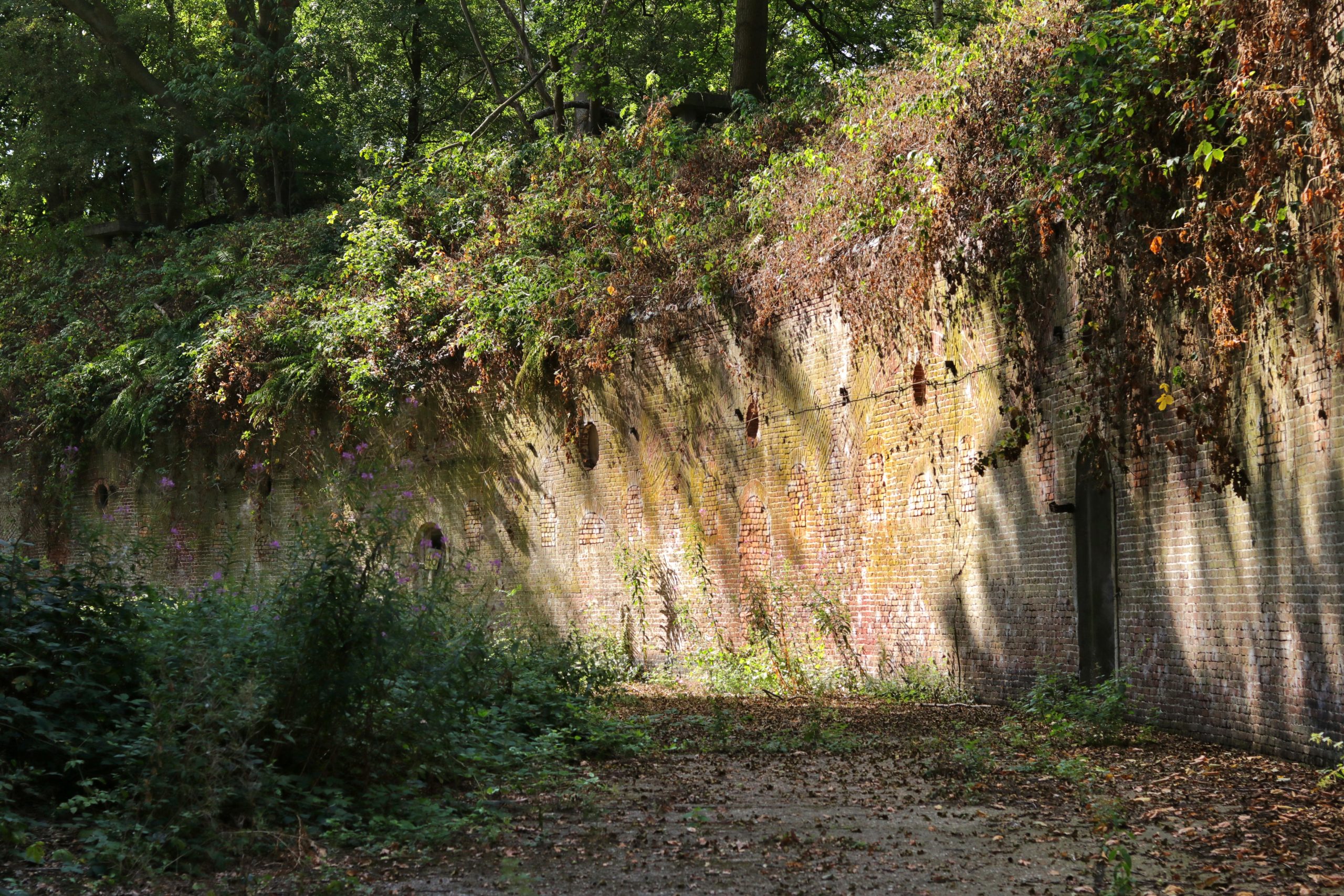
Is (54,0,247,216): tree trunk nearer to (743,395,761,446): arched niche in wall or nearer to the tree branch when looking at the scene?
the tree branch

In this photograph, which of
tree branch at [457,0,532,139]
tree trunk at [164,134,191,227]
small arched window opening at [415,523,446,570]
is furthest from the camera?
tree trunk at [164,134,191,227]

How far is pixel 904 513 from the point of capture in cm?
1047

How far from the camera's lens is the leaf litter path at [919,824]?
15.5 ft

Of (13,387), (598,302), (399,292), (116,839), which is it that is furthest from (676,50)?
(116,839)

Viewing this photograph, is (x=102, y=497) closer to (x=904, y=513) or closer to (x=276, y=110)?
(x=276, y=110)

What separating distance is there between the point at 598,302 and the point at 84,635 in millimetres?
7899

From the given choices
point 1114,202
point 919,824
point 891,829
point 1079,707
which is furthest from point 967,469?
point 891,829

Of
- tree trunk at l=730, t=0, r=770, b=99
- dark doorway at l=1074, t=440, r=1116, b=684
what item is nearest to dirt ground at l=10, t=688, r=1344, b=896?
dark doorway at l=1074, t=440, r=1116, b=684

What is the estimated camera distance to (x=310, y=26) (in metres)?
23.5

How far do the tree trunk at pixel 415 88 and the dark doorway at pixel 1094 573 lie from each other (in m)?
17.2

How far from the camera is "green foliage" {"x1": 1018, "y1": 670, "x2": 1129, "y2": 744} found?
778cm

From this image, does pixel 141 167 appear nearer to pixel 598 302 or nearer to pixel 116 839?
pixel 598 302

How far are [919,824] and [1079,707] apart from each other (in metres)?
3.09

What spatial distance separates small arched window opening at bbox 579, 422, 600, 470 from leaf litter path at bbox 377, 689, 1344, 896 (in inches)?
243
